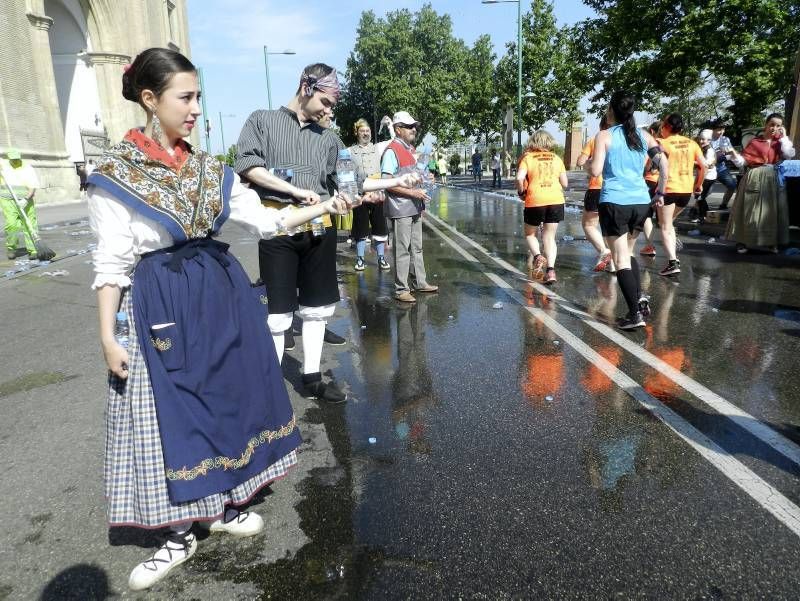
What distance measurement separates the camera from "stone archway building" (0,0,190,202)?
22.0m

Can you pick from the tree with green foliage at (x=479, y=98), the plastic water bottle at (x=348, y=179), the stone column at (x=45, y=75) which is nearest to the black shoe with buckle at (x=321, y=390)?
the plastic water bottle at (x=348, y=179)

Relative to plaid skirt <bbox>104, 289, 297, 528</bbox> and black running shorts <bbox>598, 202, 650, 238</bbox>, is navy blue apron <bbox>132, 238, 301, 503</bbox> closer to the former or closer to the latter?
plaid skirt <bbox>104, 289, 297, 528</bbox>

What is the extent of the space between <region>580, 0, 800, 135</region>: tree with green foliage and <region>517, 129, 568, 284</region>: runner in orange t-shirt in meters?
17.1

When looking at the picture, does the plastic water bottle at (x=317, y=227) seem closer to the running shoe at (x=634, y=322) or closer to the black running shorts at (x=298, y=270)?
the black running shorts at (x=298, y=270)

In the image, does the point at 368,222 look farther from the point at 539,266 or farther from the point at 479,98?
the point at 479,98

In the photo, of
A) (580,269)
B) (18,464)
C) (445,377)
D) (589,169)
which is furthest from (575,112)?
(18,464)

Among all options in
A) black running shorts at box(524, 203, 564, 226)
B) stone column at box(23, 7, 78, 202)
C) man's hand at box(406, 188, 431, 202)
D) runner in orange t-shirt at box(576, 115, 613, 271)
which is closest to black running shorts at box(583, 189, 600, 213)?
runner in orange t-shirt at box(576, 115, 613, 271)

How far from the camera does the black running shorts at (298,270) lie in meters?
3.62

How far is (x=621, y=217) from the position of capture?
5371 mm

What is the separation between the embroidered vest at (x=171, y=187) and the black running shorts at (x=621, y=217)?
400 centimetres

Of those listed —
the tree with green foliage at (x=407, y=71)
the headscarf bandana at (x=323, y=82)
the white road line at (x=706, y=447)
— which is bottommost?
the white road line at (x=706, y=447)

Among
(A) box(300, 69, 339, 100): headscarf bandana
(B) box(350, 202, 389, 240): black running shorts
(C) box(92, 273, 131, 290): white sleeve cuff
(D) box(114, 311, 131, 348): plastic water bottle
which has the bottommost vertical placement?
(B) box(350, 202, 389, 240): black running shorts

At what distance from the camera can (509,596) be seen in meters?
2.12

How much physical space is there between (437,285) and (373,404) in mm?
3820
